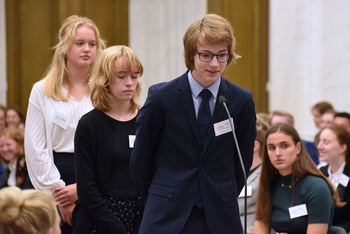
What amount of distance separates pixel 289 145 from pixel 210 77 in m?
1.79

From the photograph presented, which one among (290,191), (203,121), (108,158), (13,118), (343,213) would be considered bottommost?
(343,213)

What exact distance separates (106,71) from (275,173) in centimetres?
161

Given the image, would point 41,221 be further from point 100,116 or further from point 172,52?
point 172,52

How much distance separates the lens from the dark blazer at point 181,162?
2.58 meters

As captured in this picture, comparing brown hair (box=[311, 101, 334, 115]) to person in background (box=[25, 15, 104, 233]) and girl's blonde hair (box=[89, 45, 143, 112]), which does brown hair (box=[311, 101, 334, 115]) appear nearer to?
person in background (box=[25, 15, 104, 233])

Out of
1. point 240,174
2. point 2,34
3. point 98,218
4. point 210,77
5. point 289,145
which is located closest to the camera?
point 210,77

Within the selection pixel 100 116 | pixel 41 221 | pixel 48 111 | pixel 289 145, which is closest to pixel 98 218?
pixel 100 116

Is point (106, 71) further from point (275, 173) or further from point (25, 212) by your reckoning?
point (275, 173)

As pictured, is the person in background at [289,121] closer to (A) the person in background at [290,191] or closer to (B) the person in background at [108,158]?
(A) the person in background at [290,191]

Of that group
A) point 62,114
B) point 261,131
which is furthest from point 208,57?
point 261,131

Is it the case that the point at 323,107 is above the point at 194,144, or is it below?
below

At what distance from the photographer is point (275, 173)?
4316 millimetres

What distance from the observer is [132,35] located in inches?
331

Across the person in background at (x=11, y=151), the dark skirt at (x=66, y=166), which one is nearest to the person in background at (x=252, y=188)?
the dark skirt at (x=66, y=166)
